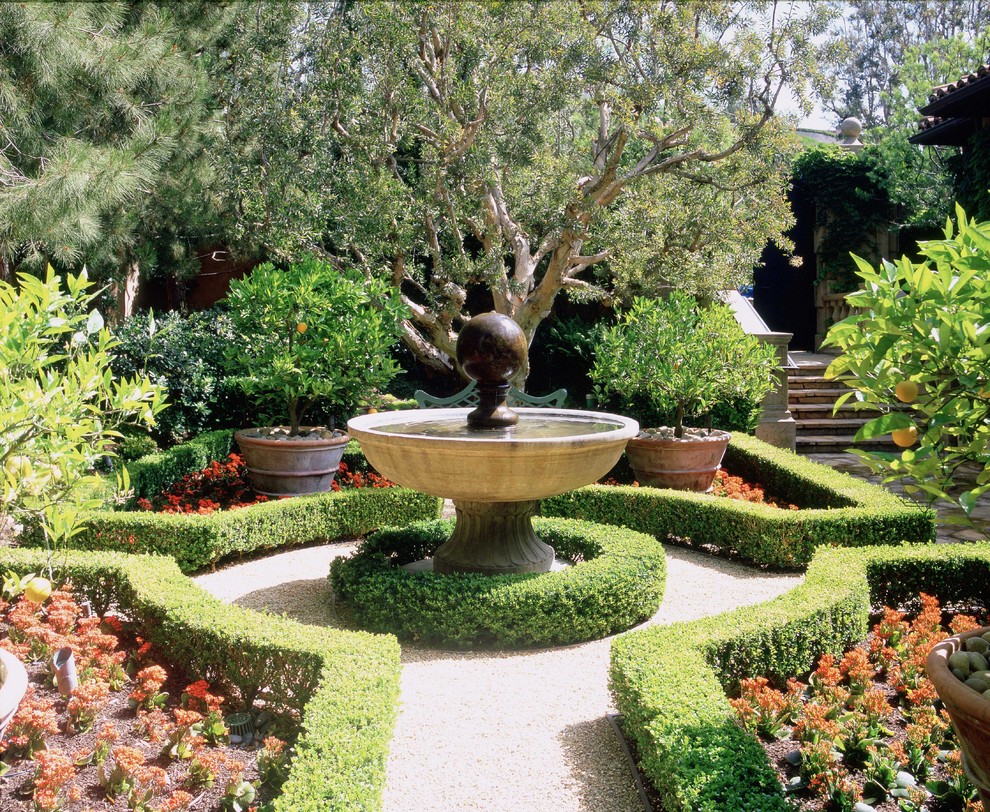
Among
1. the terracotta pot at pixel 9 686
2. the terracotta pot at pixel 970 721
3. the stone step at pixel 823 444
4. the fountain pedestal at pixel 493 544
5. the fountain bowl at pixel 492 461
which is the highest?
the fountain bowl at pixel 492 461

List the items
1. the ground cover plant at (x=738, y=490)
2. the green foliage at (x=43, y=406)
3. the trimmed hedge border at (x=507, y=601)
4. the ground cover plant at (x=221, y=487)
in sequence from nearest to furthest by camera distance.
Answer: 1. the green foliage at (x=43, y=406)
2. the trimmed hedge border at (x=507, y=601)
3. the ground cover plant at (x=221, y=487)
4. the ground cover plant at (x=738, y=490)

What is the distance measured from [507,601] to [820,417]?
971cm

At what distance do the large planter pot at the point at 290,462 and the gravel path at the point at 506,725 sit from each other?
211 cm

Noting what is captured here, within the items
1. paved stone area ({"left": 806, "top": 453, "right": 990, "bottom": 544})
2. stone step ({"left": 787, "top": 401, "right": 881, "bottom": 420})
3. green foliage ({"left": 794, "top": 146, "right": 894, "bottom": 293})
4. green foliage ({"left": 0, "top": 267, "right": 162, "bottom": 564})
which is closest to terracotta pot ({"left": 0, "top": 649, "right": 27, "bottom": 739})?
green foliage ({"left": 0, "top": 267, "right": 162, "bottom": 564})

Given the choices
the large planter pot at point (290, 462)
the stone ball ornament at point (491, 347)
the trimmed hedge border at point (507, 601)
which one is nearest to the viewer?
the trimmed hedge border at point (507, 601)

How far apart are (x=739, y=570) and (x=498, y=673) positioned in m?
2.74

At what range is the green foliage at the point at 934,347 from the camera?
220cm

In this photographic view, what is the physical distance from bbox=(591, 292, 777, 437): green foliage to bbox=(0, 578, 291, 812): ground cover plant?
5774 mm

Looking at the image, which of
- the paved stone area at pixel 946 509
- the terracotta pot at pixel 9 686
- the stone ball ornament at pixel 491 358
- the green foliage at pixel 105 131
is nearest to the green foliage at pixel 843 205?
the paved stone area at pixel 946 509

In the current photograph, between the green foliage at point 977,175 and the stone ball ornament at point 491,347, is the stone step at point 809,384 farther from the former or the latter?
the stone ball ornament at point 491,347

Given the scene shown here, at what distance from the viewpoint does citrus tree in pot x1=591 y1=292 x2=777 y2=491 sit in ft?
27.4

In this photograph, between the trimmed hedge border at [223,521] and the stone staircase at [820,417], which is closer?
the trimmed hedge border at [223,521]

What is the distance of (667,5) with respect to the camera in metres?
9.67

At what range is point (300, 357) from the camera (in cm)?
831
